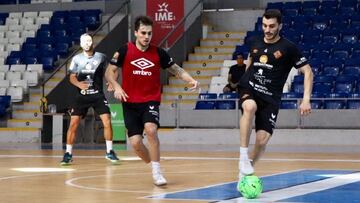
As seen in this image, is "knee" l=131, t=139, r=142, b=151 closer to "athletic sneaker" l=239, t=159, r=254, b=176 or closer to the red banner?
Result: "athletic sneaker" l=239, t=159, r=254, b=176

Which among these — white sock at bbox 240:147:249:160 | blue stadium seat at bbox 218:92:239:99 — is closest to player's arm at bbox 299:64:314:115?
white sock at bbox 240:147:249:160

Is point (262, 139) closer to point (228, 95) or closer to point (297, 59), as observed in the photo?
point (297, 59)

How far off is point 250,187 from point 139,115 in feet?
7.05

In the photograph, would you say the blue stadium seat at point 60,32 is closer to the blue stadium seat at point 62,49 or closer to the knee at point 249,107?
the blue stadium seat at point 62,49

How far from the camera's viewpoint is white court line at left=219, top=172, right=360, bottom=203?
7586mm

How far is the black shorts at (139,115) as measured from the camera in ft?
30.1

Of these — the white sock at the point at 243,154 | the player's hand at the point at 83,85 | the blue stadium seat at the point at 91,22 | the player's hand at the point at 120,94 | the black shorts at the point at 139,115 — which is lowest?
the white sock at the point at 243,154

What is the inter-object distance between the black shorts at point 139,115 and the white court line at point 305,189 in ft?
5.70

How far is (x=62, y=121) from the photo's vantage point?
75.2 feet

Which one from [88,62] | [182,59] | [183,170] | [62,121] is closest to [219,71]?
[182,59]

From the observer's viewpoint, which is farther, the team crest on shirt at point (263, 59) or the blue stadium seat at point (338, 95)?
the blue stadium seat at point (338, 95)

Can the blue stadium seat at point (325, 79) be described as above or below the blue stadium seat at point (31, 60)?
below

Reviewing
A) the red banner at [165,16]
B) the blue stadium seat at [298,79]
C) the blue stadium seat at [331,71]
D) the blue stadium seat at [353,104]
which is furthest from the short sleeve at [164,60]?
the red banner at [165,16]

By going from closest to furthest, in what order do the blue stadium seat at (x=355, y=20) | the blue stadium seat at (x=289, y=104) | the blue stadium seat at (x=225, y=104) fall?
1. the blue stadium seat at (x=289, y=104)
2. the blue stadium seat at (x=225, y=104)
3. the blue stadium seat at (x=355, y=20)
